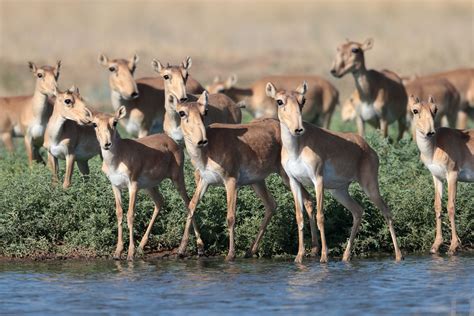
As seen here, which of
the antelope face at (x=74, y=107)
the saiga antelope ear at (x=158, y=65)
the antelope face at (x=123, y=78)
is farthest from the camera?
the antelope face at (x=123, y=78)

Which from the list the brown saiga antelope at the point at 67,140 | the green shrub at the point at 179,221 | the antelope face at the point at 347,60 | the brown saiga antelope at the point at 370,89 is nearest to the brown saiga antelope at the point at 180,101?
the brown saiga antelope at the point at 67,140

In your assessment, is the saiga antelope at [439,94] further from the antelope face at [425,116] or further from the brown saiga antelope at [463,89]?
the antelope face at [425,116]

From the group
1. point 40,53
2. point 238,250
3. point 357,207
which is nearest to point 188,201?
point 238,250

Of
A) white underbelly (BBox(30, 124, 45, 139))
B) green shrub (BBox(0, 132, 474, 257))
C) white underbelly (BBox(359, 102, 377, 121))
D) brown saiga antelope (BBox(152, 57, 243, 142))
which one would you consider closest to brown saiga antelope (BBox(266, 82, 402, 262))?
green shrub (BBox(0, 132, 474, 257))

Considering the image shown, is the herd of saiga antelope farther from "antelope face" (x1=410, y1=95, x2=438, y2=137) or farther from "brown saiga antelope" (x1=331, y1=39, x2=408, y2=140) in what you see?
"brown saiga antelope" (x1=331, y1=39, x2=408, y2=140)

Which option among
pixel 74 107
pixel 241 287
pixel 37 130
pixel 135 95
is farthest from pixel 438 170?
pixel 37 130

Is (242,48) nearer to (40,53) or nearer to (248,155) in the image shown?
(40,53)

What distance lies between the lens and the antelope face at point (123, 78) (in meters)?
19.0

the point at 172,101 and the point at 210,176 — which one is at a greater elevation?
the point at 172,101

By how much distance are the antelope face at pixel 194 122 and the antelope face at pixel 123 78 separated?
4564 millimetres

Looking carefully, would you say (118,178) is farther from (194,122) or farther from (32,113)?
(32,113)

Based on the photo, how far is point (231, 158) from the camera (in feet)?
47.4

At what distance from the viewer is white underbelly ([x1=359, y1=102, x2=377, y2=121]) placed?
73.0 feet

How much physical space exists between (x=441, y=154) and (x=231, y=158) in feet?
8.54
